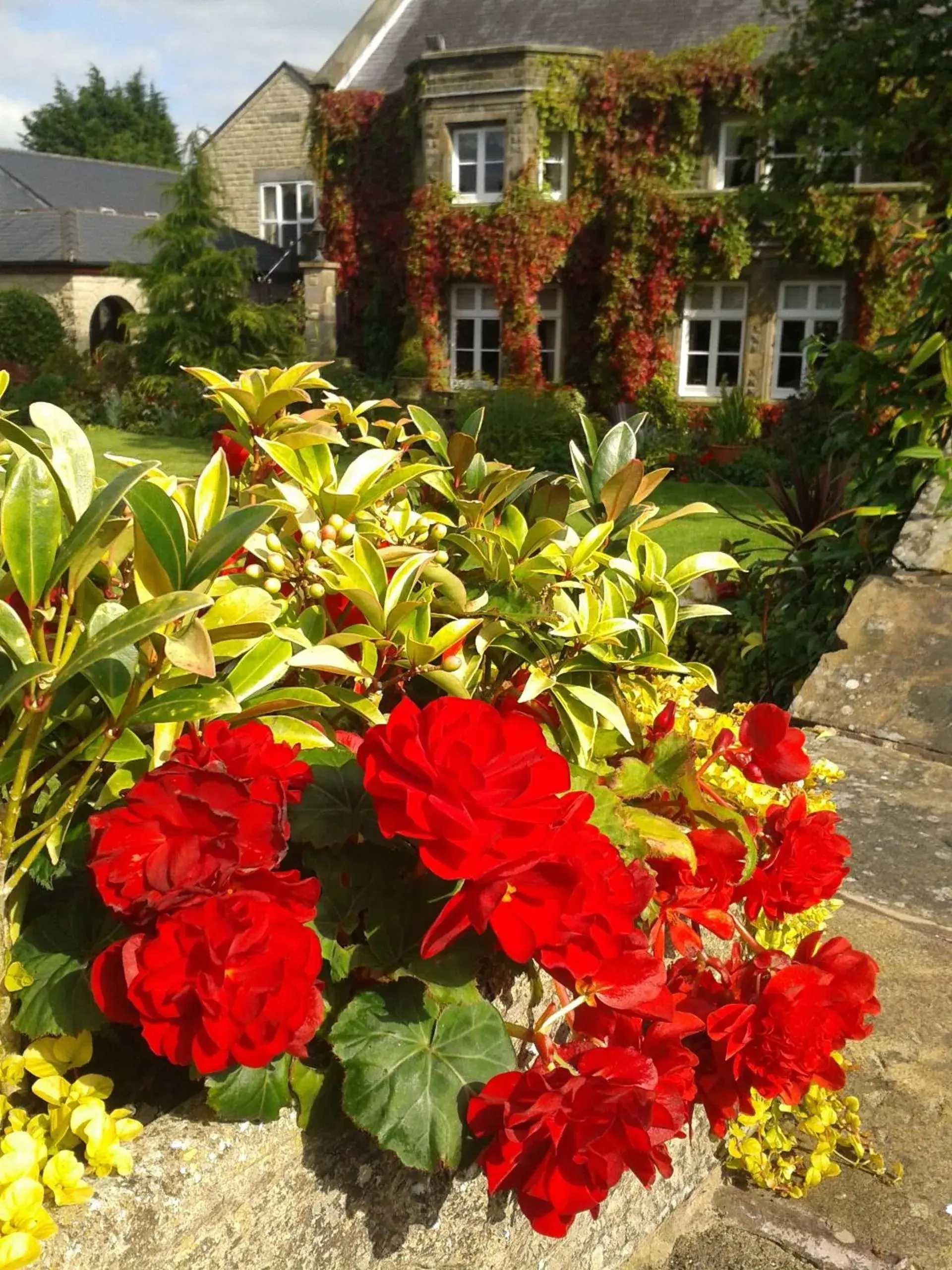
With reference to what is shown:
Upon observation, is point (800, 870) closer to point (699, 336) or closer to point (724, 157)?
point (699, 336)

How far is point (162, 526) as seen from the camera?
1.14 meters

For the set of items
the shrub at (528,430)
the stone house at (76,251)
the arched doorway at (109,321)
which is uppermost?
the stone house at (76,251)

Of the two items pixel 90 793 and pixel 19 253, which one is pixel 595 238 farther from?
pixel 90 793

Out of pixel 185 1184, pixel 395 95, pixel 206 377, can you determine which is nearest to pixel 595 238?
pixel 395 95

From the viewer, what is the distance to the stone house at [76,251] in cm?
2566

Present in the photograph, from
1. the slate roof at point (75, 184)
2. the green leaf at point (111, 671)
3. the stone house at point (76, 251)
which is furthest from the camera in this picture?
the slate roof at point (75, 184)

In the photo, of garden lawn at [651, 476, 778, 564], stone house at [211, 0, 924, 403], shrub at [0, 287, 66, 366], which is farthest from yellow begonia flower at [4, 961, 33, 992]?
shrub at [0, 287, 66, 366]

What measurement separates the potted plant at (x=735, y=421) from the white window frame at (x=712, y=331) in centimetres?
83

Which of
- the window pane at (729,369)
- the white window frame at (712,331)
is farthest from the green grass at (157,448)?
the window pane at (729,369)

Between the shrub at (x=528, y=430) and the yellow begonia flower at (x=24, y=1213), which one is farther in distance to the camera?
the shrub at (x=528, y=430)

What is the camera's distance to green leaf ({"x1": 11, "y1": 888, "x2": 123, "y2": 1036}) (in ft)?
3.76

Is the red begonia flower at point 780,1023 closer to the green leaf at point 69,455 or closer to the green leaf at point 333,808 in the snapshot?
the green leaf at point 333,808

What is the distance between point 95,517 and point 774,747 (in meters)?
0.95

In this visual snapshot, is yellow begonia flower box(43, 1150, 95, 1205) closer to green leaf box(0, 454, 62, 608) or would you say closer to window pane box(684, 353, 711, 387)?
green leaf box(0, 454, 62, 608)
